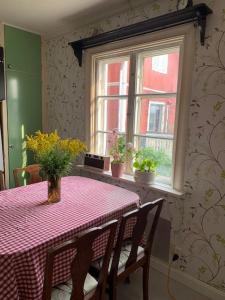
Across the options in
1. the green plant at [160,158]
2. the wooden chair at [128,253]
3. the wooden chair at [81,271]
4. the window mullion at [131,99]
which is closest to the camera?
the wooden chair at [81,271]

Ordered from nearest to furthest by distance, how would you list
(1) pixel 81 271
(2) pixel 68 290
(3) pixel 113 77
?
1. (1) pixel 81 271
2. (2) pixel 68 290
3. (3) pixel 113 77

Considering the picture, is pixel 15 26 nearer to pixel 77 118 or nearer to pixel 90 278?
pixel 77 118

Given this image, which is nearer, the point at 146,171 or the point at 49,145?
the point at 49,145

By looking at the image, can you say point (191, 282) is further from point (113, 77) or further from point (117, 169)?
point (113, 77)

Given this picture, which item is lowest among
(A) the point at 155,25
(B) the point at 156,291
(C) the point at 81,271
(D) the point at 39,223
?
(B) the point at 156,291

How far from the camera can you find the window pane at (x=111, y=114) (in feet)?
8.32

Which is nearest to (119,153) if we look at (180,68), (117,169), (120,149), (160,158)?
(120,149)

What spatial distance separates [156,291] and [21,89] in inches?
106

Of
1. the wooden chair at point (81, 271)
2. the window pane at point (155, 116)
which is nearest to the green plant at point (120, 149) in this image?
the window pane at point (155, 116)

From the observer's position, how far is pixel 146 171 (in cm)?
217

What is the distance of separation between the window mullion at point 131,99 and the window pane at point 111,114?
0.29 feet

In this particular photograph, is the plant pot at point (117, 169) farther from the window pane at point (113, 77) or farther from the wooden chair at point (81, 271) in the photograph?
the wooden chair at point (81, 271)

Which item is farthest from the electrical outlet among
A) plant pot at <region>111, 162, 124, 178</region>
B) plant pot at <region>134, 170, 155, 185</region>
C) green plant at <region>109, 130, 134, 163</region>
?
green plant at <region>109, 130, 134, 163</region>

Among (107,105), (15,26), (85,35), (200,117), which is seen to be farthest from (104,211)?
(15,26)
